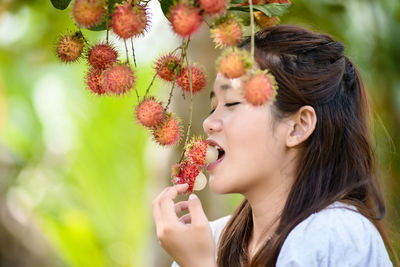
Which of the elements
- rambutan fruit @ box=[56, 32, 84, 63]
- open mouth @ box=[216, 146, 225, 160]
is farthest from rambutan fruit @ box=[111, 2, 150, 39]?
open mouth @ box=[216, 146, 225, 160]

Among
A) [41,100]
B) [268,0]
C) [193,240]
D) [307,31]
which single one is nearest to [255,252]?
[193,240]

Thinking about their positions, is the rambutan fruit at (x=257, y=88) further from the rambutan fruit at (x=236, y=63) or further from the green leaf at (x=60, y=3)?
the green leaf at (x=60, y=3)

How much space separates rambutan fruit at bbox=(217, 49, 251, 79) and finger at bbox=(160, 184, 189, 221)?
0.37 meters

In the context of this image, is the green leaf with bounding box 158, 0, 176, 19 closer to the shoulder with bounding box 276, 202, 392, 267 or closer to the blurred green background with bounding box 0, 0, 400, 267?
the shoulder with bounding box 276, 202, 392, 267

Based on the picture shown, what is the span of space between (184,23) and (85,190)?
3.86 meters

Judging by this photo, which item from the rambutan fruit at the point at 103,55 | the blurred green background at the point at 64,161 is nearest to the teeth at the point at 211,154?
the rambutan fruit at the point at 103,55

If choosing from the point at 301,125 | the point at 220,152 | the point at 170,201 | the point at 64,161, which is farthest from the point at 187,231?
the point at 64,161

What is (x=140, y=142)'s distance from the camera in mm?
4512

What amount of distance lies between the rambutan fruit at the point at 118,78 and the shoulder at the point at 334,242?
16.6 inches

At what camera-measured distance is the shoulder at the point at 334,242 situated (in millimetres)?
1102

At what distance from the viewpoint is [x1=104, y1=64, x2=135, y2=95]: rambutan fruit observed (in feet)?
3.00

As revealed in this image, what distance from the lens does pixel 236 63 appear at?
785mm

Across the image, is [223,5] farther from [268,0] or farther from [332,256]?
[332,256]

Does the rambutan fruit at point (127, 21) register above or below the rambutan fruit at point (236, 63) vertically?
above
